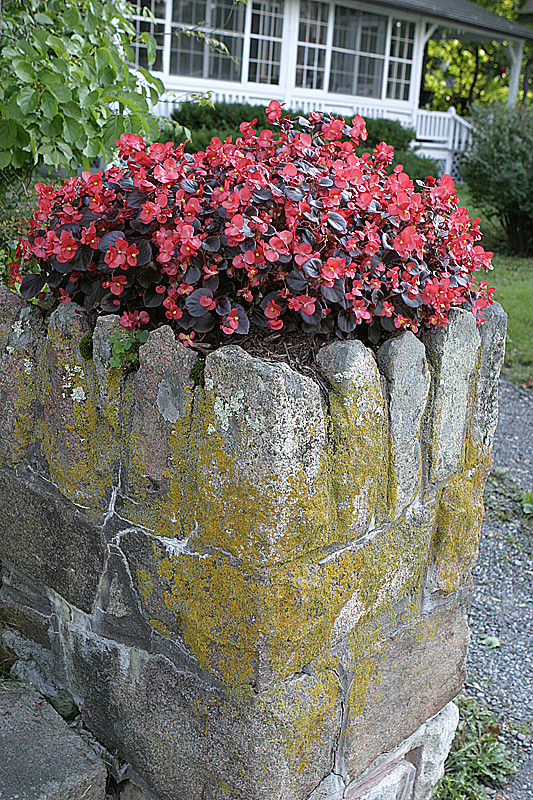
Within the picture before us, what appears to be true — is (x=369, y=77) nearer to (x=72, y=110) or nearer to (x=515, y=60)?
(x=515, y=60)

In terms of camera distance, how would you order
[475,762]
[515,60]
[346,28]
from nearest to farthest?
1. [475,762]
2. [346,28]
3. [515,60]

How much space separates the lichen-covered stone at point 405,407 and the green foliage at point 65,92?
166cm

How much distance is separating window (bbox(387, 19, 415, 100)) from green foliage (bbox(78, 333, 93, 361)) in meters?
18.2

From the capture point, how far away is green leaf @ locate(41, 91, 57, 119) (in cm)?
252

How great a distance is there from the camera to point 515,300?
7.81 meters

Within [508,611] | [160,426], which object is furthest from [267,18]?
[160,426]

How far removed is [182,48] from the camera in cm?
1530

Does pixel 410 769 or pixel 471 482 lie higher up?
pixel 471 482

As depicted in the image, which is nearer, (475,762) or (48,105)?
(475,762)

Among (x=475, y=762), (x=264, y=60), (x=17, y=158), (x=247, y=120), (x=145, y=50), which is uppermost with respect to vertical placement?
(x=264, y=60)

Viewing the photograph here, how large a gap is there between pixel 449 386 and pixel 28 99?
181 cm

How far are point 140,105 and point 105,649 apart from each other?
207cm

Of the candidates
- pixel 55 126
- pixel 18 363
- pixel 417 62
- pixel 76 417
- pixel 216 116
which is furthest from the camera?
pixel 417 62

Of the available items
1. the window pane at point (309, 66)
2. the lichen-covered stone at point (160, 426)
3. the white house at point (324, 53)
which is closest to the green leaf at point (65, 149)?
the lichen-covered stone at point (160, 426)
